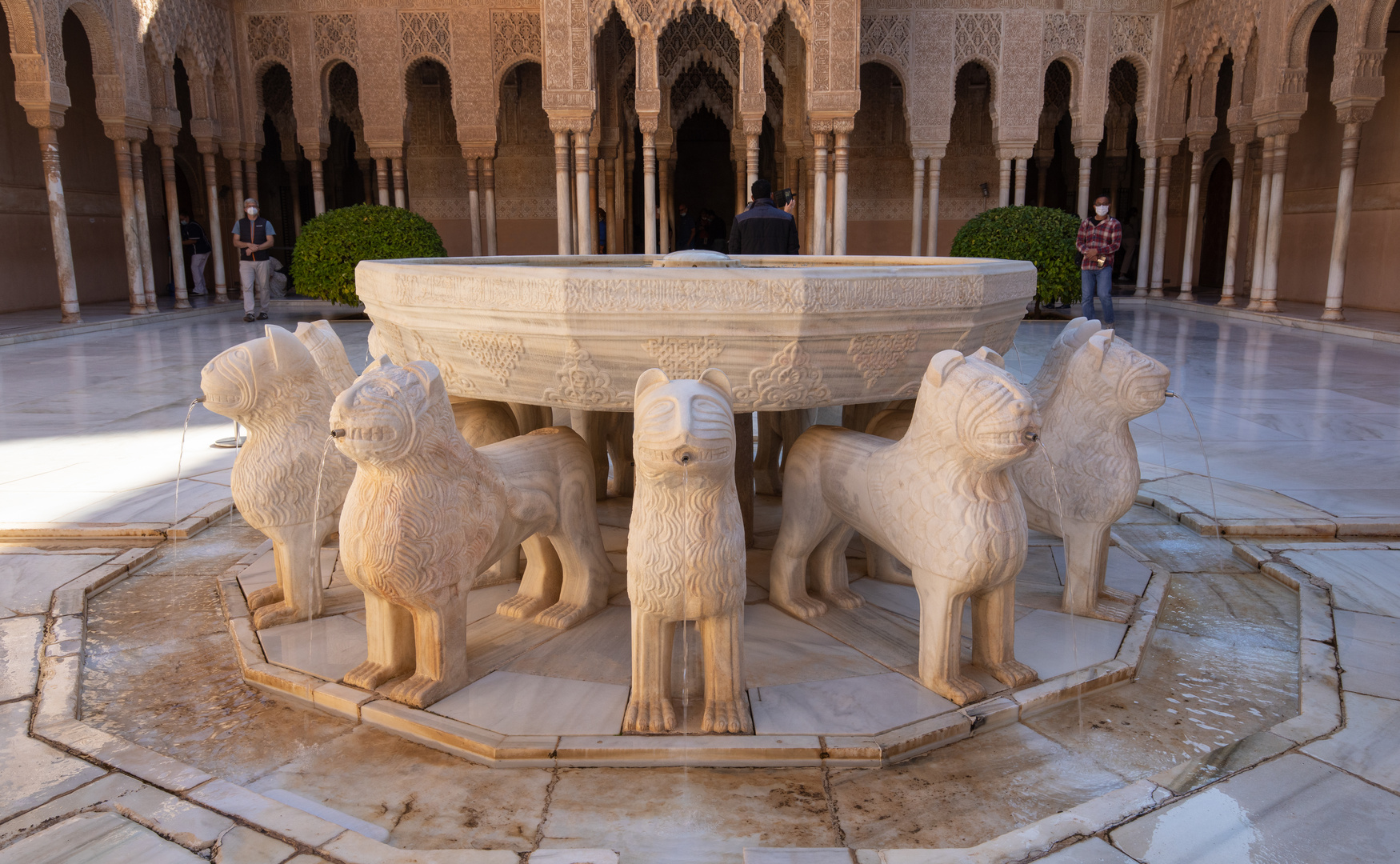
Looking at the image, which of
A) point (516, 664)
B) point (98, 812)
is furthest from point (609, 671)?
point (98, 812)

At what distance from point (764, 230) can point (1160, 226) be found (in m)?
12.2

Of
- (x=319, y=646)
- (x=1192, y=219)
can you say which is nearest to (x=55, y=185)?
(x=319, y=646)

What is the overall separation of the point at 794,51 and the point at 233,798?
53.6 ft

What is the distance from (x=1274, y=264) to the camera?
13.2m

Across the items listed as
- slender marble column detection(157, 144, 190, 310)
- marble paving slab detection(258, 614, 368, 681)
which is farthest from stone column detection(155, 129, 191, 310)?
marble paving slab detection(258, 614, 368, 681)

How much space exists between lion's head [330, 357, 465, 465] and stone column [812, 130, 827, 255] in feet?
40.9

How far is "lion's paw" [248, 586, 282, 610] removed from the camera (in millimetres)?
3250

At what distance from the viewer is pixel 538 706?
2508 millimetres

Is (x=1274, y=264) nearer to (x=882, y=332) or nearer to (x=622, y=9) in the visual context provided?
(x=622, y=9)

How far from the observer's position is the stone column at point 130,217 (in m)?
13.0

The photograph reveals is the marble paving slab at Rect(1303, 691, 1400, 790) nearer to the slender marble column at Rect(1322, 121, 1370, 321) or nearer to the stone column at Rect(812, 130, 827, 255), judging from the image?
the slender marble column at Rect(1322, 121, 1370, 321)

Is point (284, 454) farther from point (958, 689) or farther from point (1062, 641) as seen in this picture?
point (1062, 641)

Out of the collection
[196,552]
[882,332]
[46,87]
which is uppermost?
[46,87]

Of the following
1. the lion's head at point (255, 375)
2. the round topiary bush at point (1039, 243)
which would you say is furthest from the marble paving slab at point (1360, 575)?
the round topiary bush at point (1039, 243)
